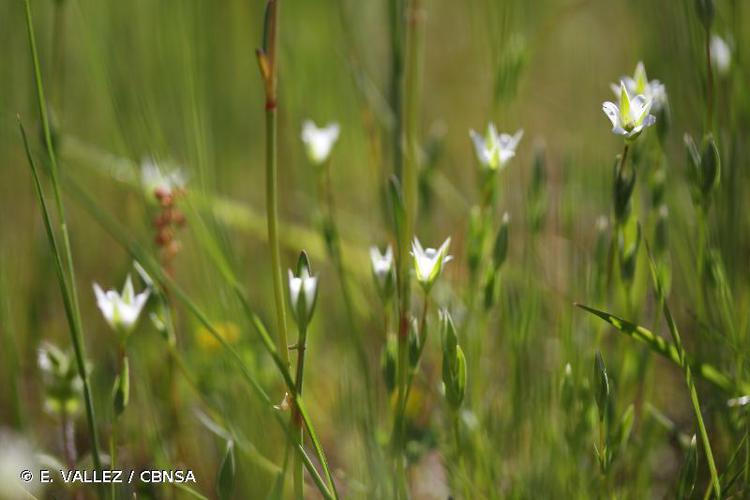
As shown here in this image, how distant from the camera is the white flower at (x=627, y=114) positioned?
79 centimetres

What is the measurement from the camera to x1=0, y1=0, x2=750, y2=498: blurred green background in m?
1.04

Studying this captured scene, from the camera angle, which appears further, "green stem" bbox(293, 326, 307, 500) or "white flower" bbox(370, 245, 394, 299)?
"white flower" bbox(370, 245, 394, 299)

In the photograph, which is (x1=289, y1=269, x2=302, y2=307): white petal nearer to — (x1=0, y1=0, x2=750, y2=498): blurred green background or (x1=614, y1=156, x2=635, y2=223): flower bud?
(x1=0, y1=0, x2=750, y2=498): blurred green background

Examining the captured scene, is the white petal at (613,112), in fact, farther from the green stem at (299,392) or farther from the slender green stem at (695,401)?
the green stem at (299,392)

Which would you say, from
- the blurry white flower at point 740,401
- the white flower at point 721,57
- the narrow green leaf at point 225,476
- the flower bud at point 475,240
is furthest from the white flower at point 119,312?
the white flower at point 721,57

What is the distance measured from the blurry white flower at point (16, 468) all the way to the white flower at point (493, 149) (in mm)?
637

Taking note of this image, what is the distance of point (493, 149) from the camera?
0.99 m

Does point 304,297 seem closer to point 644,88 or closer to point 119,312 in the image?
point 119,312

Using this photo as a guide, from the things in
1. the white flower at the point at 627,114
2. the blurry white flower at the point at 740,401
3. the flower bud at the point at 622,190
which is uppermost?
the white flower at the point at 627,114

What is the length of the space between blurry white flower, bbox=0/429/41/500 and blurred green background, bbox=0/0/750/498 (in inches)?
3.7

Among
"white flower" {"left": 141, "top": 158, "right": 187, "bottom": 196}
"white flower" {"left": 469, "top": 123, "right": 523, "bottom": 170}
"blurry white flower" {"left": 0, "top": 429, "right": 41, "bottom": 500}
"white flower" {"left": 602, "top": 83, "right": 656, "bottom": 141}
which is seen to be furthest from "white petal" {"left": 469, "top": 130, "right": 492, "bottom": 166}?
"blurry white flower" {"left": 0, "top": 429, "right": 41, "bottom": 500}

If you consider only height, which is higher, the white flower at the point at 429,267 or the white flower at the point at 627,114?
the white flower at the point at 627,114

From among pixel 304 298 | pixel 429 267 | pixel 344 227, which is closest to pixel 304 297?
pixel 304 298

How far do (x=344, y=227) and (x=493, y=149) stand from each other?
2.31 ft
